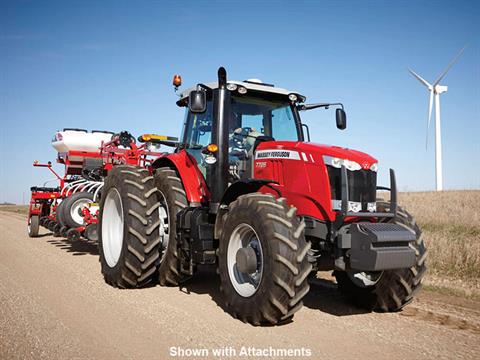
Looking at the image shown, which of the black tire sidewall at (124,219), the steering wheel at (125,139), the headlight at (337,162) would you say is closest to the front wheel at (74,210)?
the steering wheel at (125,139)

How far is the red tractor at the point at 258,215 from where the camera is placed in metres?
4.18

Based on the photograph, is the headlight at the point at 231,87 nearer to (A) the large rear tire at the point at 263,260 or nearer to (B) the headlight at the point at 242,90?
(B) the headlight at the point at 242,90

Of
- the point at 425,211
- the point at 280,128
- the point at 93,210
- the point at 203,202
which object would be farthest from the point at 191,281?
the point at 425,211

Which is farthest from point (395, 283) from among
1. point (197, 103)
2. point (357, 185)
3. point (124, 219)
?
point (124, 219)

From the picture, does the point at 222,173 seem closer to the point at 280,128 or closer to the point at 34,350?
the point at 280,128

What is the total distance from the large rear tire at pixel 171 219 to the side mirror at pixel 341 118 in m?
2.25

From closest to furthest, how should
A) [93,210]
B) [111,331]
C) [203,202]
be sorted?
1. [111,331]
2. [203,202]
3. [93,210]

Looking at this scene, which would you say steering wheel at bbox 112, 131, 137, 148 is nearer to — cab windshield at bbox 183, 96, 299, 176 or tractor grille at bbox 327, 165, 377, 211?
cab windshield at bbox 183, 96, 299, 176

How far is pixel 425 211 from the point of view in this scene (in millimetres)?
16859

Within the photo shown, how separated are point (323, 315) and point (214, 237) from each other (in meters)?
1.45

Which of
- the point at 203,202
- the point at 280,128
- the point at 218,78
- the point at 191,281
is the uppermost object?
the point at 218,78

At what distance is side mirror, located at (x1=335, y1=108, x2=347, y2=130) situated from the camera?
6.02m

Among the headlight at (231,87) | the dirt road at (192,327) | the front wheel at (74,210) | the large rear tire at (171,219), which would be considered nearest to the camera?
the dirt road at (192,327)

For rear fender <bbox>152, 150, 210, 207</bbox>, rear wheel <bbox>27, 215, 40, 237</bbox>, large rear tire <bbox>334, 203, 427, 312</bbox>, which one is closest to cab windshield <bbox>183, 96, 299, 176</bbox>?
Result: rear fender <bbox>152, 150, 210, 207</bbox>
